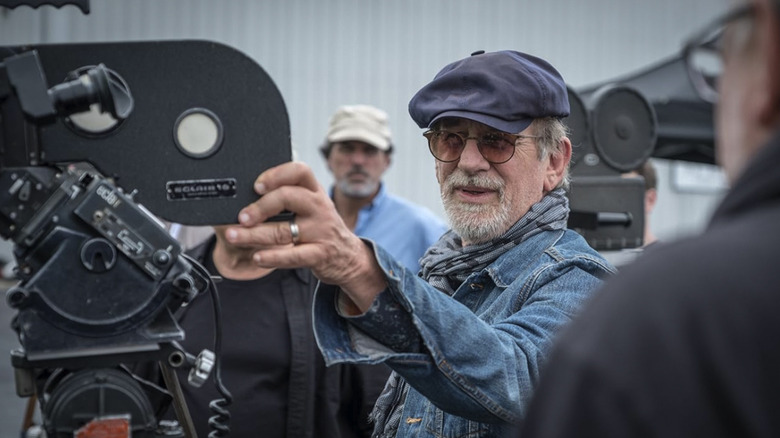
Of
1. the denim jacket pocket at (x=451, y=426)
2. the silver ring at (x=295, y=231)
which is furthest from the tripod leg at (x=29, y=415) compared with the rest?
the denim jacket pocket at (x=451, y=426)

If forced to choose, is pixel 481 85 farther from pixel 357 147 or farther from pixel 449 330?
pixel 357 147

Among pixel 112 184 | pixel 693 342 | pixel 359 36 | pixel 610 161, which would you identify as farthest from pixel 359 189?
pixel 359 36

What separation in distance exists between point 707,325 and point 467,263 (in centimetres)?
137

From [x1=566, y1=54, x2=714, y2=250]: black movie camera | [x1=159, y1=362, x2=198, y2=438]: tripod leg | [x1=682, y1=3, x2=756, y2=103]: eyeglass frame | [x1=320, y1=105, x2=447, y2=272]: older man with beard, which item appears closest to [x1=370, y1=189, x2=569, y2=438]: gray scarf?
[x1=159, y1=362, x2=198, y2=438]: tripod leg

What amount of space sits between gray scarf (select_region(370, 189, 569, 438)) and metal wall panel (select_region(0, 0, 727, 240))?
5892 mm

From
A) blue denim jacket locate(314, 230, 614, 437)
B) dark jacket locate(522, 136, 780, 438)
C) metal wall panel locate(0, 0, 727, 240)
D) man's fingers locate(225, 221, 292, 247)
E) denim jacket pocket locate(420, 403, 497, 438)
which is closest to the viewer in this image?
dark jacket locate(522, 136, 780, 438)

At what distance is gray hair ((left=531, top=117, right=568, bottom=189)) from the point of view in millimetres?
2088

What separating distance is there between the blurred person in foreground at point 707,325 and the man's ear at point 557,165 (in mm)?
1329

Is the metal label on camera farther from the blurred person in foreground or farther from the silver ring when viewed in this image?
the blurred person in foreground

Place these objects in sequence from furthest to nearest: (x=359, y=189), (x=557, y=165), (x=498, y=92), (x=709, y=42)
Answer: (x=359, y=189) → (x=557, y=165) → (x=498, y=92) → (x=709, y=42)

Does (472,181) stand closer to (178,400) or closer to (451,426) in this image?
(451,426)

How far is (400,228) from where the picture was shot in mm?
4570

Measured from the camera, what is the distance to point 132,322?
146 cm

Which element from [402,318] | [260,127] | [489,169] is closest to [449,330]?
[402,318]
